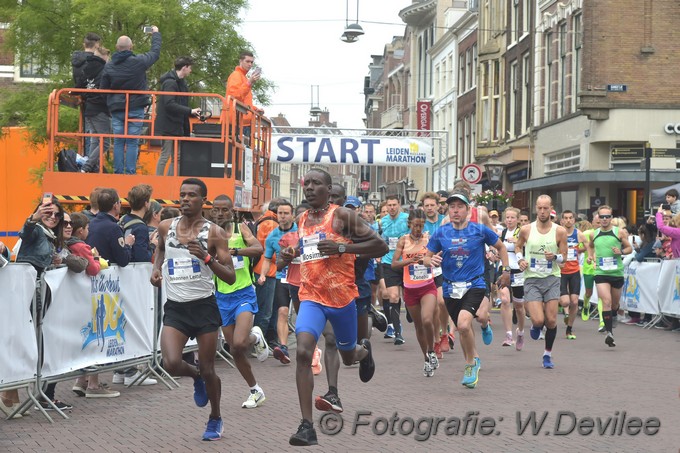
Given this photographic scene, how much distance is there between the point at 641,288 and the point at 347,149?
11064 mm

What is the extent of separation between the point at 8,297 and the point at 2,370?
1.84ft

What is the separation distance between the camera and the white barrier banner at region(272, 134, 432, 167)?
100 feet

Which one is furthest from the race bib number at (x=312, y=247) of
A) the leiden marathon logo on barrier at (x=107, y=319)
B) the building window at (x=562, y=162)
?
the building window at (x=562, y=162)

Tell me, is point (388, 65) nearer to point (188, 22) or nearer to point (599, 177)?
point (599, 177)

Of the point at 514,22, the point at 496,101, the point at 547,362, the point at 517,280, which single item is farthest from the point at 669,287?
the point at 496,101

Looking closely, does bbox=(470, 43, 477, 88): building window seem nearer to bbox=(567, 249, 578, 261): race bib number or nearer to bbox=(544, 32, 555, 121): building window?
bbox=(544, 32, 555, 121): building window

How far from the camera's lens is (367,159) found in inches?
1217

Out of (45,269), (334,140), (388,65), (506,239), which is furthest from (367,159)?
(388,65)

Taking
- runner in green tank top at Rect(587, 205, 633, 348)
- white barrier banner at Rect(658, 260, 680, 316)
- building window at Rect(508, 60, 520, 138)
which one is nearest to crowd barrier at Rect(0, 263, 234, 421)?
runner in green tank top at Rect(587, 205, 633, 348)

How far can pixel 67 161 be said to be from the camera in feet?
48.8

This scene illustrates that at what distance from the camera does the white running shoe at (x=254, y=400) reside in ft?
33.6

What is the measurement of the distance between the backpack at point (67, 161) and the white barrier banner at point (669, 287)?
1015 cm

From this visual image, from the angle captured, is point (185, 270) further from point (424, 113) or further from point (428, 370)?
point (424, 113)

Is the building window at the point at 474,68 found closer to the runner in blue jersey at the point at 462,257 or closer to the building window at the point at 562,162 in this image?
the building window at the point at 562,162
